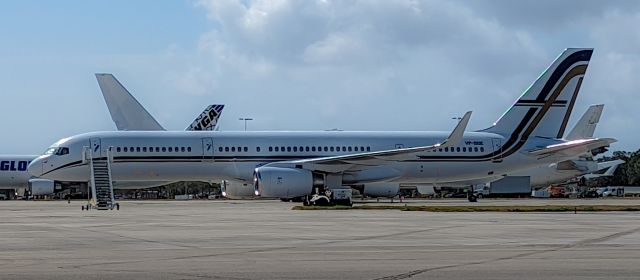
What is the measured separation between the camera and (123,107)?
57781 millimetres

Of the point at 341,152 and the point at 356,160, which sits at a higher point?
the point at 341,152

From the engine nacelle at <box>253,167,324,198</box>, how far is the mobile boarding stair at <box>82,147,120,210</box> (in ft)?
20.5

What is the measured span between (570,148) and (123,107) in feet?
87.2

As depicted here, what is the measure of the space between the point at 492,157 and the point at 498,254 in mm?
34089

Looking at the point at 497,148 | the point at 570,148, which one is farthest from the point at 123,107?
the point at 570,148

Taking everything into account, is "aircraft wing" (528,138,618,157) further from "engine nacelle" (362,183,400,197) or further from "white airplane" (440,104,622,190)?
"white airplane" (440,104,622,190)

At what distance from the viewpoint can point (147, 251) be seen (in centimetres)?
1605

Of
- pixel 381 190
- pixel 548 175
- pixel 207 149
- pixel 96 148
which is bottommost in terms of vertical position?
pixel 381 190

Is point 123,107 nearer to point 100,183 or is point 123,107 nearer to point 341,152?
point 100,183

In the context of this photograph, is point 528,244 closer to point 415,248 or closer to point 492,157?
point 415,248

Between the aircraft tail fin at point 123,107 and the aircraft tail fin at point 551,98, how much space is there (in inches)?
864

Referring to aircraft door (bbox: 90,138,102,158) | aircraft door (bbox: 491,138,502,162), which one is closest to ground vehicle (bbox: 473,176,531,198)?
aircraft door (bbox: 491,138,502,162)

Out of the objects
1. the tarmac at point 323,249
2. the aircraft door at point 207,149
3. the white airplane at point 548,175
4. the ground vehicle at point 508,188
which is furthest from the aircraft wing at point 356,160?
the ground vehicle at point 508,188

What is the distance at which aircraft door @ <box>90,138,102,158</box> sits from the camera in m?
44.3
